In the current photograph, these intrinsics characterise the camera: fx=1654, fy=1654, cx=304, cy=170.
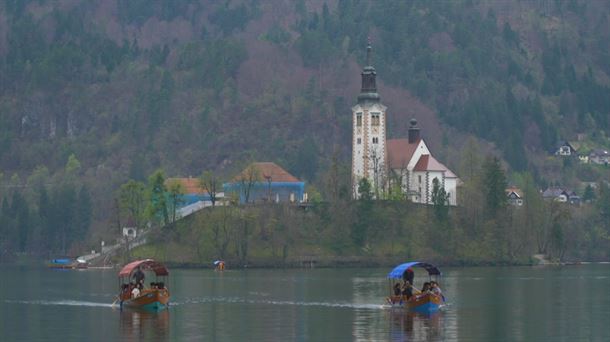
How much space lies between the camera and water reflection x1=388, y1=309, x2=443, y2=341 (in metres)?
90.7

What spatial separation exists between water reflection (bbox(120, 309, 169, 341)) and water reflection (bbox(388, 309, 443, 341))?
1316 centimetres

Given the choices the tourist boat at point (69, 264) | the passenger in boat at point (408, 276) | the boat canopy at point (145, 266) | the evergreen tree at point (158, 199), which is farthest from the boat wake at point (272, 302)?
the evergreen tree at point (158, 199)

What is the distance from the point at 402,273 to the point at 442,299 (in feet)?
10.8

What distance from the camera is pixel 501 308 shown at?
111125 mm

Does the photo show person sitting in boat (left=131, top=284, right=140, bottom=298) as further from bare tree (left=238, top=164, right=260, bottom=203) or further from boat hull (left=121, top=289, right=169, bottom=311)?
bare tree (left=238, top=164, right=260, bottom=203)

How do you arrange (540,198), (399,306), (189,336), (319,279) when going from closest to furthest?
1. (189,336)
2. (399,306)
3. (319,279)
4. (540,198)

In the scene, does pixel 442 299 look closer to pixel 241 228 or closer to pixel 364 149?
pixel 241 228

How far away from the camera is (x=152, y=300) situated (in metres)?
111

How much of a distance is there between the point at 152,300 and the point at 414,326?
69.5 feet

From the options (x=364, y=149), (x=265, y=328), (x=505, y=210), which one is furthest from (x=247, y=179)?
(x=265, y=328)

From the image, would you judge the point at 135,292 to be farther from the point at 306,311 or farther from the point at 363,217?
the point at 363,217

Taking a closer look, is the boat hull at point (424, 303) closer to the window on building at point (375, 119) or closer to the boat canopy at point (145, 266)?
the boat canopy at point (145, 266)

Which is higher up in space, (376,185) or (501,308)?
(376,185)

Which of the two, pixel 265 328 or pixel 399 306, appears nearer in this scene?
pixel 265 328
